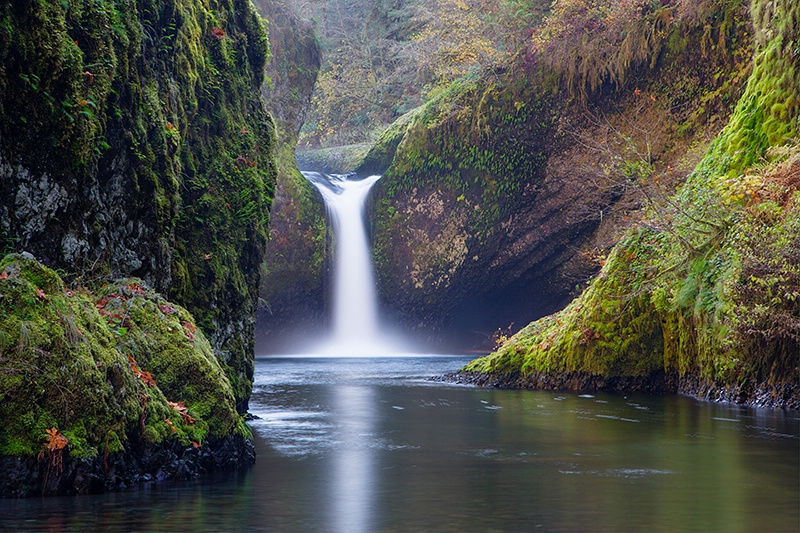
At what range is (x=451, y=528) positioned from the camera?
16.2 feet

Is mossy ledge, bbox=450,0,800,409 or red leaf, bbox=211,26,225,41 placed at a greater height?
red leaf, bbox=211,26,225,41

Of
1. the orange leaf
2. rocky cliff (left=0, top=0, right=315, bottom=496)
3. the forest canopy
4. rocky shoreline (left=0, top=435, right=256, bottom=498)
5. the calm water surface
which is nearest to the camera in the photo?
the calm water surface

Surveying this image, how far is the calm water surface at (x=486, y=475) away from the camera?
510cm

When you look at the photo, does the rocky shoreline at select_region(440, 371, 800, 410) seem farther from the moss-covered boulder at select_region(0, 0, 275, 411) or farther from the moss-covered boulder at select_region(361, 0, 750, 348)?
the moss-covered boulder at select_region(0, 0, 275, 411)

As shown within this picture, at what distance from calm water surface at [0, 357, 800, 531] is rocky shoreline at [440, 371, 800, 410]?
0.43 metres

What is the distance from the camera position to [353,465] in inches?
292

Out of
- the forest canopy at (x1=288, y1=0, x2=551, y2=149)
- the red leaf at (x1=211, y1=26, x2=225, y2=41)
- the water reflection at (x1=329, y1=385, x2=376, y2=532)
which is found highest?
the forest canopy at (x1=288, y1=0, x2=551, y2=149)

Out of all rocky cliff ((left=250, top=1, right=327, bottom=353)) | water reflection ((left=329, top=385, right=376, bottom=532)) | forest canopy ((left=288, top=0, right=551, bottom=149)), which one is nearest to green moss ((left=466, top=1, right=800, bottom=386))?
water reflection ((left=329, top=385, right=376, bottom=532))

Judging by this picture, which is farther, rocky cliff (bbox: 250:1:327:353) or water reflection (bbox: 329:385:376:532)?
rocky cliff (bbox: 250:1:327:353)

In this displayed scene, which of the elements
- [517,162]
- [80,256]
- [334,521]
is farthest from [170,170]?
[517,162]

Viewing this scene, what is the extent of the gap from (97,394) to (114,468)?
51 cm

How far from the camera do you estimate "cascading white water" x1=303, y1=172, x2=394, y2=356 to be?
25.6 m

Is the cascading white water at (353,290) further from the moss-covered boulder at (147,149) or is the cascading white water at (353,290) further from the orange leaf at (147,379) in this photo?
the orange leaf at (147,379)

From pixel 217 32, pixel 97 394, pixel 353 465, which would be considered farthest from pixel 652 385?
pixel 97 394
